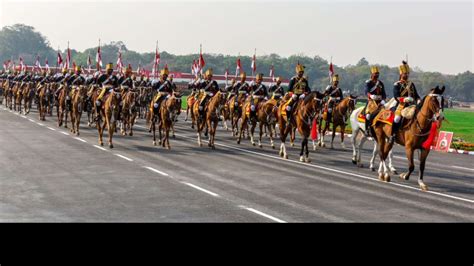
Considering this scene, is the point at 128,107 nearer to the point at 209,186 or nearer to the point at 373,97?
the point at 373,97

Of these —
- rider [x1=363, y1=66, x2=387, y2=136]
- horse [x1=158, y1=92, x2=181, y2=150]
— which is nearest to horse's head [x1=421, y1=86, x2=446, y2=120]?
rider [x1=363, y1=66, x2=387, y2=136]

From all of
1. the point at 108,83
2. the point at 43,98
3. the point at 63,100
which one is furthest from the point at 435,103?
the point at 43,98

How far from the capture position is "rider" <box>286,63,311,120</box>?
27.0 meters

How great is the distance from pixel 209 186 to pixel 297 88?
898cm

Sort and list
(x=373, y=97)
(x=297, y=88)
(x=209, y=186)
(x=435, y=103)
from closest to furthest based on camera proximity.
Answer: (x=209, y=186)
(x=435, y=103)
(x=373, y=97)
(x=297, y=88)

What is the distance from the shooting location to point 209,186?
62.9 ft

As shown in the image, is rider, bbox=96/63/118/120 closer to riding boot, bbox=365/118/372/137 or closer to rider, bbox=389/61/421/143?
riding boot, bbox=365/118/372/137

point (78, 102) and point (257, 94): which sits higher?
point (257, 94)

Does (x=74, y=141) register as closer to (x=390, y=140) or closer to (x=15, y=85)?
(x=390, y=140)

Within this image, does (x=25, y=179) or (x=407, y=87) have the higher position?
(x=407, y=87)
